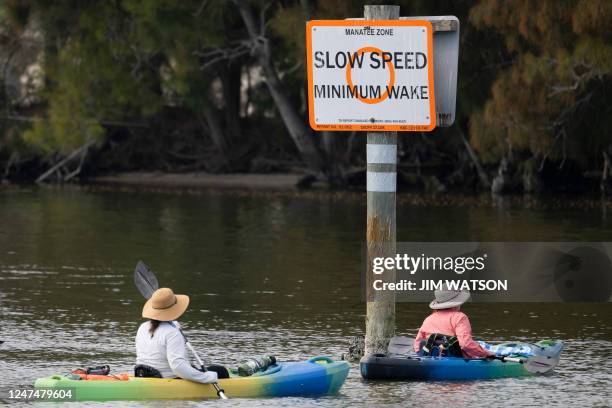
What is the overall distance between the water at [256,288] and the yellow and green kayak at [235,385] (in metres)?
0.10

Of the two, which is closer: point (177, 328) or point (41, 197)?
point (177, 328)

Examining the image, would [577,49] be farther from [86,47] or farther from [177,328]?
[177,328]

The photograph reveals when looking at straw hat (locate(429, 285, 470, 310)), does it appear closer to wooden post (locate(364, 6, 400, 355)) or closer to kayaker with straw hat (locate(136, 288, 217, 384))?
wooden post (locate(364, 6, 400, 355))

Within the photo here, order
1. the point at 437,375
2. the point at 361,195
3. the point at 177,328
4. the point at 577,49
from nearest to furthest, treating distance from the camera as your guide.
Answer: the point at 177,328 → the point at 437,375 → the point at 577,49 → the point at 361,195

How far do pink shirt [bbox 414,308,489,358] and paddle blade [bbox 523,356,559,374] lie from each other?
0.52m

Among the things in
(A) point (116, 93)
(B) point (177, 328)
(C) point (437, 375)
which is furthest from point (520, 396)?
(A) point (116, 93)

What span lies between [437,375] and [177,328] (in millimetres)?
2779

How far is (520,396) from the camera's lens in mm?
13656

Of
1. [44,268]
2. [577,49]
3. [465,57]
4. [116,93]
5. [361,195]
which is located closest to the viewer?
[44,268]

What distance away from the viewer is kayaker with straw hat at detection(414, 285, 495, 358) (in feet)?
46.4

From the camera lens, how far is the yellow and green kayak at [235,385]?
1286 cm

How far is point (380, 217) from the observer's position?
1477 cm

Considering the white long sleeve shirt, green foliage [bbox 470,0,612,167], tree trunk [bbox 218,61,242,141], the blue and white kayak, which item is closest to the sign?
the blue and white kayak

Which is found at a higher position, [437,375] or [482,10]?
[482,10]
